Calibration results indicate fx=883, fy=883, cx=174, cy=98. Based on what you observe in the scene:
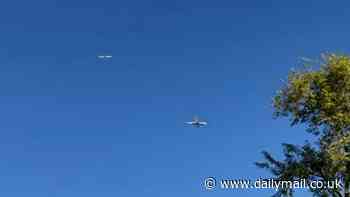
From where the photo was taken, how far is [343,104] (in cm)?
7838

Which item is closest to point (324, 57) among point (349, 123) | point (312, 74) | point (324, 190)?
point (312, 74)

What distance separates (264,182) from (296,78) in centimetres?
1042

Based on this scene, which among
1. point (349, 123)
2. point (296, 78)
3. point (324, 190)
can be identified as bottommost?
point (324, 190)

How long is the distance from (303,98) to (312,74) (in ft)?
7.90

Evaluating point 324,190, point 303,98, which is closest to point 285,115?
point 303,98

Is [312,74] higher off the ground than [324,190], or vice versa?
[312,74]

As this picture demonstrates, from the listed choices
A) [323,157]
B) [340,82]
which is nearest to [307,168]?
[323,157]

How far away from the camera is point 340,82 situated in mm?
80250

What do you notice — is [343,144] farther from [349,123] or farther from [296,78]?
[296,78]

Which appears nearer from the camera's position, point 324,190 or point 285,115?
point 324,190

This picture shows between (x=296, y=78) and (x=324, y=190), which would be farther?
(x=296, y=78)

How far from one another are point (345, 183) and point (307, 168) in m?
4.31

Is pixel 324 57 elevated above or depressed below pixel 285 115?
above

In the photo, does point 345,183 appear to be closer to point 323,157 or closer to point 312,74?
point 323,157
